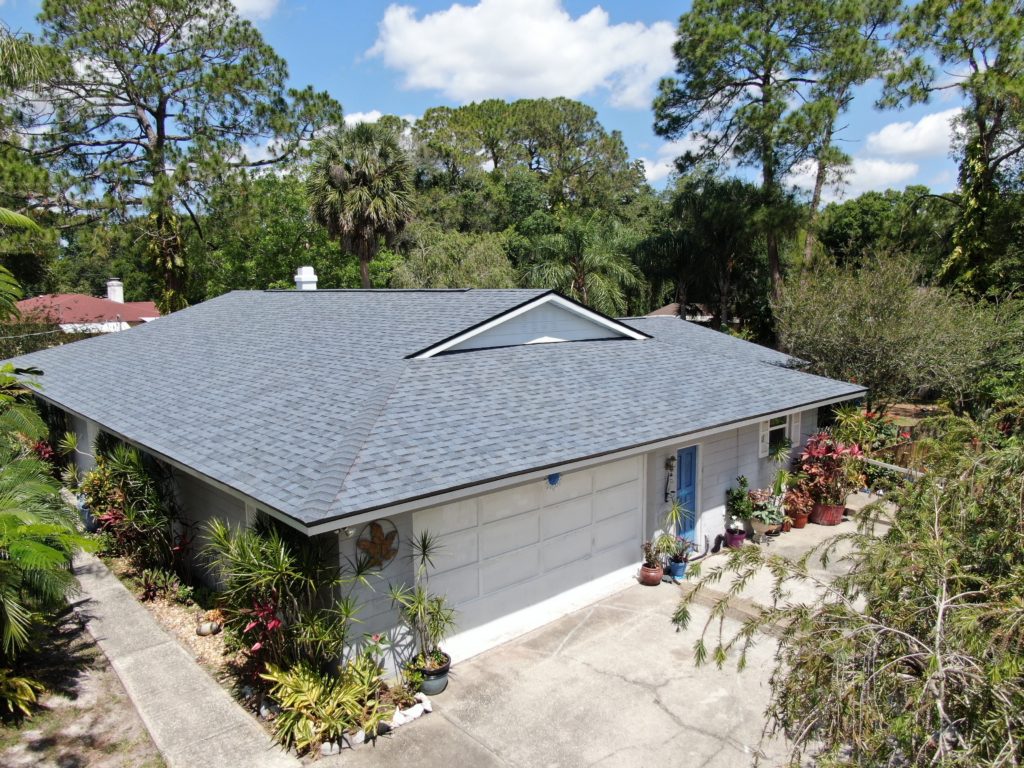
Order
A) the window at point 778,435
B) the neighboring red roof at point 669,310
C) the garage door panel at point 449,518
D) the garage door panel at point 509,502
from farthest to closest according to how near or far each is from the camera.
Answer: the neighboring red roof at point 669,310 < the window at point 778,435 < the garage door panel at point 509,502 < the garage door panel at point 449,518

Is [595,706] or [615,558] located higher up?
[615,558]

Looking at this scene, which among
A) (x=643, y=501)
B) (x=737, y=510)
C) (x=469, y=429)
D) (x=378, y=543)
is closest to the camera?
(x=378, y=543)

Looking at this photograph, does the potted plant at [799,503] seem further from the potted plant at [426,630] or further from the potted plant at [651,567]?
the potted plant at [426,630]

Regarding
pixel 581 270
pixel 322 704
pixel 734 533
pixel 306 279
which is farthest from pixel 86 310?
pixel 322 704

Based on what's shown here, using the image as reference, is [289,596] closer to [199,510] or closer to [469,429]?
[469,429]

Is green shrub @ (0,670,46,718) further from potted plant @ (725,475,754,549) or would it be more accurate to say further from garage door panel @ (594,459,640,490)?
potted plant @ (725,475,754,549)

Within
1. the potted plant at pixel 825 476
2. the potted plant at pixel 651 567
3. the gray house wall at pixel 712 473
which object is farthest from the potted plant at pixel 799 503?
the potted plant at pixel 651 567

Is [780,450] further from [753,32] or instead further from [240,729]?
[753,32]
